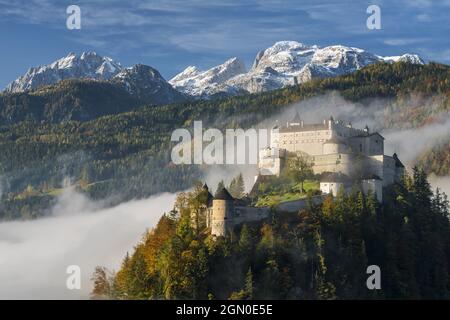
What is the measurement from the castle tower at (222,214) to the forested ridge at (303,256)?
126 cm

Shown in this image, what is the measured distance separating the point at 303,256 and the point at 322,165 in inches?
1083

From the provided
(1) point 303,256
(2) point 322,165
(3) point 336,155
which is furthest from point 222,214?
(3) point 336,155

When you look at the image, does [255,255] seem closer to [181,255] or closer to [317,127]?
[181,255]

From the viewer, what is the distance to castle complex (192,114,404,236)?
114500 millimetres

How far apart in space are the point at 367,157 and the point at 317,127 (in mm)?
13364

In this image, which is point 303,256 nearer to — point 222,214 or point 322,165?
point 222,214

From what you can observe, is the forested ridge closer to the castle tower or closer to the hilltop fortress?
the castle tower

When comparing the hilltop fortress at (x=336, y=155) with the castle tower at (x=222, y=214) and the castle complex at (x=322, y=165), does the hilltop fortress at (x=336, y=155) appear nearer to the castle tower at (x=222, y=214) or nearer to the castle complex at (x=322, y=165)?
the castle complex at (x=322, y=165)

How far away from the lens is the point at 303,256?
11406 centimetres

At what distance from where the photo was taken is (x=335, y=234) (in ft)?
396

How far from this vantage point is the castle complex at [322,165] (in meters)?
114

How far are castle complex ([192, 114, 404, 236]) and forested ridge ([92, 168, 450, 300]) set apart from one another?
176cm

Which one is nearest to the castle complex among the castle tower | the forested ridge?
the castle tower
